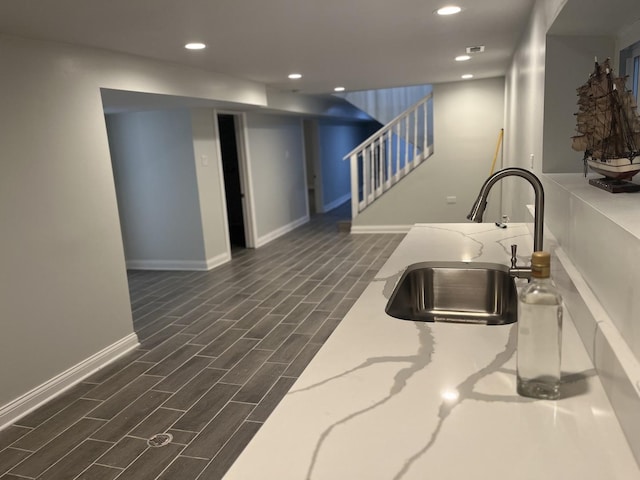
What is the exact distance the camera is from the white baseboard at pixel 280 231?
7332mm

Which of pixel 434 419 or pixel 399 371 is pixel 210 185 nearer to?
pixel 399 371

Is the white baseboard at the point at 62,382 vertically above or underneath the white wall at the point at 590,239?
underneath

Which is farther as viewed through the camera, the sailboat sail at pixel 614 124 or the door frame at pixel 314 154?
the door frame at pixel 314 154

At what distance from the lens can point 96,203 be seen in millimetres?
3438

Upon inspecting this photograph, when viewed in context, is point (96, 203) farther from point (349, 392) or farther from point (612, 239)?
point (612, 239)

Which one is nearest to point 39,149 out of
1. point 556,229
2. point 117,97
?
point 117,97

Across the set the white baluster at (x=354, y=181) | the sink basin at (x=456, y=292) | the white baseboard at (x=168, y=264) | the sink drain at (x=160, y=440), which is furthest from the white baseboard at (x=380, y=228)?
the sink basin at (x=456, y=292)

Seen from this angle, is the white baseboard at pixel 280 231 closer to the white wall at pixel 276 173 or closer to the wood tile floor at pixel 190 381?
the white wall at pixel 276 173

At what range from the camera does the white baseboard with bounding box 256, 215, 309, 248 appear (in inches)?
289

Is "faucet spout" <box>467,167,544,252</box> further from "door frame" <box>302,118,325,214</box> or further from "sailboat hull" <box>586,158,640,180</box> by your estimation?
"door frame" <box>302,118,325,214</box>

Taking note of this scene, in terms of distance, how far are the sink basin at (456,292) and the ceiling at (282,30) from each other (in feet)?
5.73

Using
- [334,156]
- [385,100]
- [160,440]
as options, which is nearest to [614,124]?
[160,440]

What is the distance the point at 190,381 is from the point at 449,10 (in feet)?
9.58

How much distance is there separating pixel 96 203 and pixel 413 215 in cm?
498
